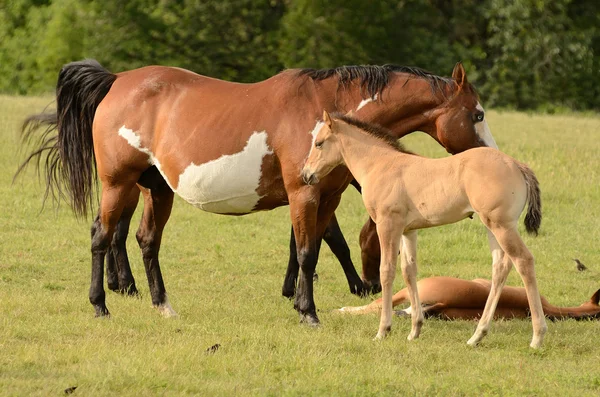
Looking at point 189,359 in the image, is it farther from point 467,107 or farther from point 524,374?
point 467,107

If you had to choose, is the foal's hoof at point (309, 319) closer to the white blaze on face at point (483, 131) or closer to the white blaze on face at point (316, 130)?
the white blaze on face at point (316, 130)

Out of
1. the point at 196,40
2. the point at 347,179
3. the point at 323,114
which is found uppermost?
the point at 323,114

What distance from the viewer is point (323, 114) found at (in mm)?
7039

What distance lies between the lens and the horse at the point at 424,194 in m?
6.18

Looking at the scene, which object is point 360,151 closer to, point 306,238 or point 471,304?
point 306,238

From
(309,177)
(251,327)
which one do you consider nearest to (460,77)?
(309,177)

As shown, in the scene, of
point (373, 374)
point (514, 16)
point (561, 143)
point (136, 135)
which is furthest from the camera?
point (514, 16)

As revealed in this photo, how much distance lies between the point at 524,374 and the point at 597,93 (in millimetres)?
28984

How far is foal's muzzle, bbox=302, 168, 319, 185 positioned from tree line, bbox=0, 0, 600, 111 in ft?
77.7

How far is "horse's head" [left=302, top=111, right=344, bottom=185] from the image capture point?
22.3 feet

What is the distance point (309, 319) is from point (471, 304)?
127cm

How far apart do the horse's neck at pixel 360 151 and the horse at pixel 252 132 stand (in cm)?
34

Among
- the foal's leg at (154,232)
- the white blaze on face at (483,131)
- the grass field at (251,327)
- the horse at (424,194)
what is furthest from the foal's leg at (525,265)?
the foal's leg at (154,232)

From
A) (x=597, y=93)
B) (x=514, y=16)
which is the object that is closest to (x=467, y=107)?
(x=514, y=16)
